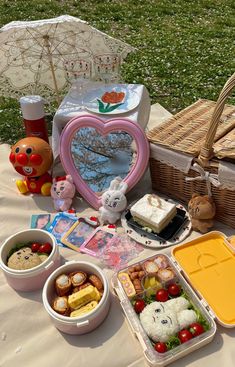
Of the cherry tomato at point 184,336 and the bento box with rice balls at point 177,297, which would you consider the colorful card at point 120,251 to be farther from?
the cherry tomato at point 184,336

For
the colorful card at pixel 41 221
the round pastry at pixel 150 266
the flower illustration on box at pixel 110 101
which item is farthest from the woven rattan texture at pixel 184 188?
the colorful card at pixel 41 221

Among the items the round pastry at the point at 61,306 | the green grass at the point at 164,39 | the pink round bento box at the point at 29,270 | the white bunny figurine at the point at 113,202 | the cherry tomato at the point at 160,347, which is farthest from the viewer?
the green grass at the point at 164,39

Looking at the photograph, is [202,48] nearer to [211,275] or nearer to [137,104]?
[137,104]

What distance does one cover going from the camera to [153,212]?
67.1 inches

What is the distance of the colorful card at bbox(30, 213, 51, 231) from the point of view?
72.2 inches

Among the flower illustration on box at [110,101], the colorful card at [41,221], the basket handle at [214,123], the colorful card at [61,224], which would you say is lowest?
the colorful card at [41,221]

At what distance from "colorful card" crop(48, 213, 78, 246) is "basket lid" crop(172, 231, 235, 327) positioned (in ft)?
1.76

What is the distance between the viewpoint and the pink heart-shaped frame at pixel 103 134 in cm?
181

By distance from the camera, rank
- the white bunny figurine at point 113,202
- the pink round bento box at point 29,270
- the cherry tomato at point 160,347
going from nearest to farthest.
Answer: the cherry tomato at point 160,347 < the pink round bento box at point 29,270 < the white bunny figurine at point 113,202

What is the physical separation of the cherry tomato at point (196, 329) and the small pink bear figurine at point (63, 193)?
0.87 m

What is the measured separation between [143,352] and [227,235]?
68 cm

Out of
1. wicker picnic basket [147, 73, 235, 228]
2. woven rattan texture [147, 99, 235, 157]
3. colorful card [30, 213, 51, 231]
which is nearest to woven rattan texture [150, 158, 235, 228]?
wicker picnic basket [147, 73, 235, 228]

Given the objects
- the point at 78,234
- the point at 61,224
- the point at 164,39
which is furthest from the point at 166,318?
the point at 164,39

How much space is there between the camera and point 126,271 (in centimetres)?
151
